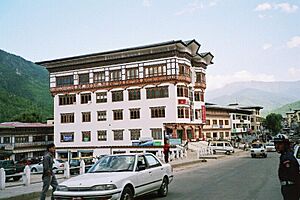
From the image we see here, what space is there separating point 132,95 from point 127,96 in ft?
3.05

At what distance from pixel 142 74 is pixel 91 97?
10.1 metres

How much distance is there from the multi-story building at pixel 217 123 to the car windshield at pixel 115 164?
60.3 m

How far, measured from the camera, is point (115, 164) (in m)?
10.7

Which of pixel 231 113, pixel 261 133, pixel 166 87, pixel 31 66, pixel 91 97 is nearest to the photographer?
pixel 166 87

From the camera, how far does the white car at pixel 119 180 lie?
29.2 ft

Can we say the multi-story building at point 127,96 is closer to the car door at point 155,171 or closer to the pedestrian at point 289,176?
the car door at point 155,171

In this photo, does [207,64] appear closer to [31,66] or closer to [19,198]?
[19,198]

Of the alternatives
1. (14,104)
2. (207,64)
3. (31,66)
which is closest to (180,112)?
(207,64)

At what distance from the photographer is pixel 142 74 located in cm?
5572

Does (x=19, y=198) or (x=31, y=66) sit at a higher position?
(x=31, y=66)

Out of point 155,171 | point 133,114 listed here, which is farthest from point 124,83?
point 155,171

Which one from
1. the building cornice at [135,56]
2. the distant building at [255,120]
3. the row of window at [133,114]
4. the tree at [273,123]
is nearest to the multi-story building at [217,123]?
the row of window at [133,114]

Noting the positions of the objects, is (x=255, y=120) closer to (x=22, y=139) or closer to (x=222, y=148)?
(x=222, y=148)

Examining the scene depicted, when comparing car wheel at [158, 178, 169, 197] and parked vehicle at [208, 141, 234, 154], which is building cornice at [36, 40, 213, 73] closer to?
parked vehicle at [208, 141, 234, 154]
